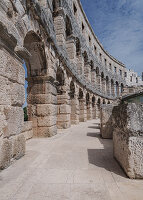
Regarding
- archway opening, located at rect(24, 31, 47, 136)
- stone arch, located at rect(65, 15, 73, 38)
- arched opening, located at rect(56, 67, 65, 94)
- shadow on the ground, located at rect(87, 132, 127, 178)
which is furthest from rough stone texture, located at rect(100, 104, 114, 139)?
stone arch, located at rect(65, 15, 73, 38)

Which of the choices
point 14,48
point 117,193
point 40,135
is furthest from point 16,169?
point 40,135

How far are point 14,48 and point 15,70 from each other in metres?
0.45

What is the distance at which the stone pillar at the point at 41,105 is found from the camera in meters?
4.97

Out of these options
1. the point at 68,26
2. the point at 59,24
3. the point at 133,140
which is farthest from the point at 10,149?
the point at 68,26

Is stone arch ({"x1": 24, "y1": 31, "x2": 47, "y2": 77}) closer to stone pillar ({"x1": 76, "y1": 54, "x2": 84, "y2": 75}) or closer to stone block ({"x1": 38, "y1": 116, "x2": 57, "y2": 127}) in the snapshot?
stone block ({"x1": 38, "y1": 116, "x2": 57, "y2": 127})

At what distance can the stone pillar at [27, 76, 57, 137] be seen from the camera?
16.3ft

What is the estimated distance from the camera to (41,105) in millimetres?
5066

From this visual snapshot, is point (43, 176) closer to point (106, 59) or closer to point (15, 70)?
point (15, 70)

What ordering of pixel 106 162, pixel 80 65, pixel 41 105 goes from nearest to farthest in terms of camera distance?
pixel 106 162 < pixel 41 105 < pixel 80 65

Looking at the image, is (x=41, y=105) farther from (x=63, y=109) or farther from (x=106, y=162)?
(x=106, y=162)

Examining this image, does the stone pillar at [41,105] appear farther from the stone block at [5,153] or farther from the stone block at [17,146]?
the stone block at [5,153]

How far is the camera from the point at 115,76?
80.9 ft

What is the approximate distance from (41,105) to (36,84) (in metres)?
0.86

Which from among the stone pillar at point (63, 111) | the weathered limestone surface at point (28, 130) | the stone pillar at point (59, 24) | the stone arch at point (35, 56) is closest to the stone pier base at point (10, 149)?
the weathered limestone surface at point (28, 130)
